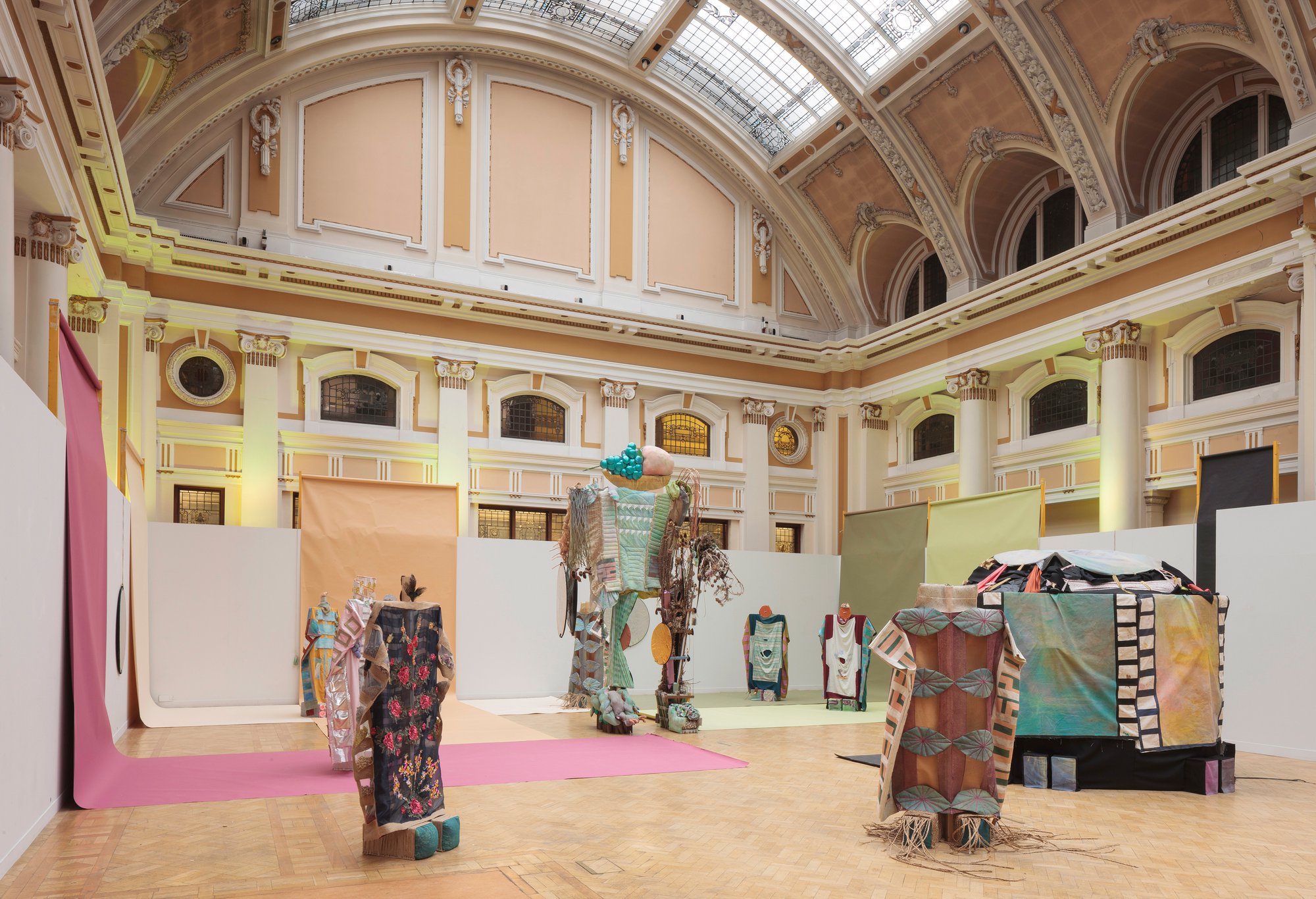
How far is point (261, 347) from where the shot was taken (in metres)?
16.7

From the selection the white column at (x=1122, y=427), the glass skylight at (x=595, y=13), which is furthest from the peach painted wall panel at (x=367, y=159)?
the white column at (x=1122, y=427)

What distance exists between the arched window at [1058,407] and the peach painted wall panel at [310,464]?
12.6 m

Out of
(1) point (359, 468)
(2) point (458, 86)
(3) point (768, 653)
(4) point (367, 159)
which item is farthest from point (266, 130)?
(3) point (768, 653)

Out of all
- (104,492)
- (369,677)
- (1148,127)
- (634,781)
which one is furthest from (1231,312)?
(104,492)

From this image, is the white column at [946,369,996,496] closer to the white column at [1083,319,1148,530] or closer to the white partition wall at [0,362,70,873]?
the white column at [1083,319,1148,530]

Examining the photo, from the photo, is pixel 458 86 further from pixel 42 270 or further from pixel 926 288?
pixel 926 288

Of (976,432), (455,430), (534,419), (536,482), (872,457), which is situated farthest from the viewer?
(872,457)

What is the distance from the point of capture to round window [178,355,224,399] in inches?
655

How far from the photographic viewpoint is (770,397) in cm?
2094

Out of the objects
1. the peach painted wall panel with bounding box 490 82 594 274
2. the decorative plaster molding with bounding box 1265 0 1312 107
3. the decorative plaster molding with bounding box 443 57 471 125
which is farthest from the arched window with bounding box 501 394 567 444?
the decorative plaster molding with bounding box 1265 0 1312 107

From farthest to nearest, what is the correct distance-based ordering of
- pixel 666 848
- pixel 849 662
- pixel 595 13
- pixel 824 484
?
pixel 824 484, pixel 595 13, pixel 849 662, pixel 666 848

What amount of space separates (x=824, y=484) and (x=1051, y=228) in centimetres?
679

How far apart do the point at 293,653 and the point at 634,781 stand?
25.6 ft

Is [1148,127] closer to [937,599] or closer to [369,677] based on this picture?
[937,599]
